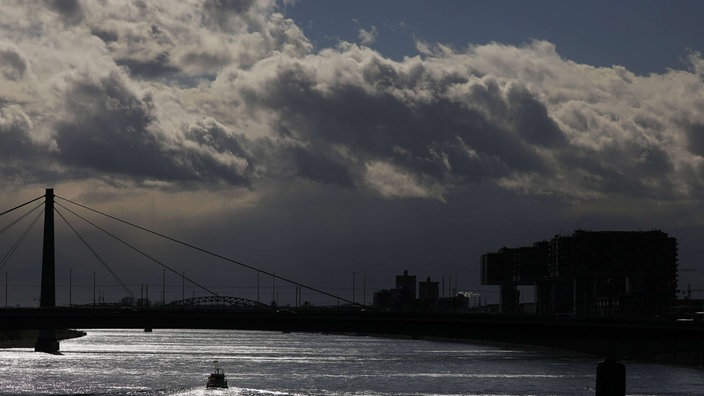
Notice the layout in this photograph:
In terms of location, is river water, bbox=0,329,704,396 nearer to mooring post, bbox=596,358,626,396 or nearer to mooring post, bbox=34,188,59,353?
mooring post, bbox=34,188,59,353

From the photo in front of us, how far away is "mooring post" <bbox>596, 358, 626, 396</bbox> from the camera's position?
112 metres

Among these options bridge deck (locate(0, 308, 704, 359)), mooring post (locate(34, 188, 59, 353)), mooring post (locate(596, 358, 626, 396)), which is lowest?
mooring post (locate(596, 358, 626, 396))

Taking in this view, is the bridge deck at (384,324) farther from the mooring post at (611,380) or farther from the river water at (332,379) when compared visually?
the river water at (332,379)

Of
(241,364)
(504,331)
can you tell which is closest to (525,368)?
(241,364)

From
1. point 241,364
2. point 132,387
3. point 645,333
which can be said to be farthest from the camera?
point 241,364

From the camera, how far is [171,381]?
146 metres

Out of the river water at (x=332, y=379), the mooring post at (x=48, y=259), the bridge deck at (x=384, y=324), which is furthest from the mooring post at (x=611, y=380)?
the mooring post at (x=48, y=259)

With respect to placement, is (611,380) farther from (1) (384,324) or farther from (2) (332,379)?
(2) (332,379)

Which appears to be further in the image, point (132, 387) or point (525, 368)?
point (525, 368)

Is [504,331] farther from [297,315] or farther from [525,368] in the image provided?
[525,368]

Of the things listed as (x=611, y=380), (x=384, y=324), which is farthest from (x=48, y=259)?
(x=611, y=380)

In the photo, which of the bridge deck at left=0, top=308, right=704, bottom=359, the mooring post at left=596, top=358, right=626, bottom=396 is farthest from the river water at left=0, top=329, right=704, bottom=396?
the mooring post at left=596, top=358, right=626, bottom=396

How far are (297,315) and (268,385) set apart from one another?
25.4m

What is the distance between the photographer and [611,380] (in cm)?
11188
